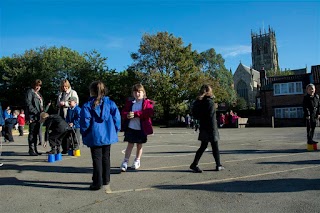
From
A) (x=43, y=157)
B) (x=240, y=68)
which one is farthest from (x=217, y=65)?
(x=43, y=157)

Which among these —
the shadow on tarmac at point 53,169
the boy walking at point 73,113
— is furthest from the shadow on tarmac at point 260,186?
the boy walking at point 73,113

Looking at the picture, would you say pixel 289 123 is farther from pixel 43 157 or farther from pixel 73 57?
pixel 73 57

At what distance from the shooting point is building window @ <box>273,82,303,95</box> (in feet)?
135

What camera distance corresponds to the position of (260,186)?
512 cm

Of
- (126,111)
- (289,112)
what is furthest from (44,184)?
(289,112)

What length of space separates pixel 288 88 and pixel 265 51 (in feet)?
253

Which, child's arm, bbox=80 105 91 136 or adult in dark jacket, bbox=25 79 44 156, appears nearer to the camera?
child's arm, bbox=80 105 91 136

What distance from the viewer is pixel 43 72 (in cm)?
5316

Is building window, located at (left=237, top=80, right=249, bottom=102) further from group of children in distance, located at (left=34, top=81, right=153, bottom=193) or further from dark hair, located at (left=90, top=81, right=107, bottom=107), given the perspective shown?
dark hair, located at (left=90, top=81, right=107, bottom=107)

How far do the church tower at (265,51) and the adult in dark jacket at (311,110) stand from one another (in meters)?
108

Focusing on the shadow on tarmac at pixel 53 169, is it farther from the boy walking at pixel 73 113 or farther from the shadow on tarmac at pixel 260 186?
the shadow on tarmac at pixel 260 186

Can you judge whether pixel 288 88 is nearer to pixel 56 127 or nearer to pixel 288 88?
pixel 288 88

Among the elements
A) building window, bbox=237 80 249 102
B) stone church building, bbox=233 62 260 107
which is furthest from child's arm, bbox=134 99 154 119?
building window, bbox=237 80 249 102

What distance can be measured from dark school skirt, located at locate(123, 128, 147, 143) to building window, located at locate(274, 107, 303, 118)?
126ft
